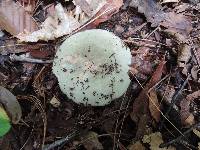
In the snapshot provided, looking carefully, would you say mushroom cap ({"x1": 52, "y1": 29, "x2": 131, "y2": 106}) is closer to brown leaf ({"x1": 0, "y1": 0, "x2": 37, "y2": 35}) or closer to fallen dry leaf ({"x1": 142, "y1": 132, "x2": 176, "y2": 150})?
fallen dry leaf ({"x1": 142, "y1": 132, "x2": 176, "y2": 150})

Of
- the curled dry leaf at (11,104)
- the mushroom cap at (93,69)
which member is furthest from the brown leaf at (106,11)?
the curled dry leaf at (11,104)

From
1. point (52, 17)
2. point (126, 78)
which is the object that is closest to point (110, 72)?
point (126, 78)

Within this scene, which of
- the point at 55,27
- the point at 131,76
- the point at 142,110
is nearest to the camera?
the point at 142,110

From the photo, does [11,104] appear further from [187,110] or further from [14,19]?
[187,110]

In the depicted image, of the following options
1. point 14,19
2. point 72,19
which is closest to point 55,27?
point 72,19

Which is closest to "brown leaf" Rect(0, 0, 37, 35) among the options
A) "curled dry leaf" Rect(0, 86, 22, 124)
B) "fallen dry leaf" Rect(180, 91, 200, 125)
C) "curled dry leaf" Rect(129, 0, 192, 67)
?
"curled dry leaf" Rect(0, 86, 22, 124)

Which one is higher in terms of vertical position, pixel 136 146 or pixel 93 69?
pixel 93 69

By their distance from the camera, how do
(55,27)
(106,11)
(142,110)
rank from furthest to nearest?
(106,11)
(55,27)
(142,110)

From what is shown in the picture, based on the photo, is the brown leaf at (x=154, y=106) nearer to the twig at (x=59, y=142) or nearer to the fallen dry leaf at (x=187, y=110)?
the fallen dry leaf at (x=187, y=110)
